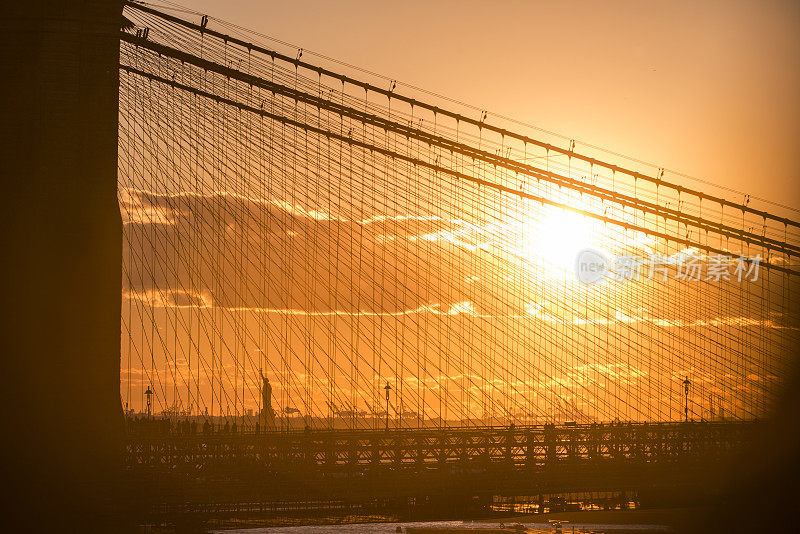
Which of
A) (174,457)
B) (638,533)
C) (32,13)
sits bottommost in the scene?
(638,533)

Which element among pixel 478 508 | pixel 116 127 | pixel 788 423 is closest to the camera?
pixel 116 127

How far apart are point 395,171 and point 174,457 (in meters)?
8.92

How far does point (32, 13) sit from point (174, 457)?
29.7ft

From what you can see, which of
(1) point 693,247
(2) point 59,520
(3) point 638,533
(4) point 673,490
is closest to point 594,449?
(4) point 673,490

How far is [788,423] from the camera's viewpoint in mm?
19984

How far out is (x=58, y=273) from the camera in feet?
56.7

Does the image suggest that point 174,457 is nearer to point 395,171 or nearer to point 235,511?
point 235,511

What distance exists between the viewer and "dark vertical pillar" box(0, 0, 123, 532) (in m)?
17.0

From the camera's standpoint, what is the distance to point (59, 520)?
56.0ft

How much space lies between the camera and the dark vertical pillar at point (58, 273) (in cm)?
1698

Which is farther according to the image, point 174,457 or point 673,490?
point 673,490

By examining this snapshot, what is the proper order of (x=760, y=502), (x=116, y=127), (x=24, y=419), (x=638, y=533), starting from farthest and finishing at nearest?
(x=638, y=533), (x=760, y=502), (x=116, y=127), (x=24, y=419)

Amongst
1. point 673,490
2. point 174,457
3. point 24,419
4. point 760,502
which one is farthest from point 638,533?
point 24,419

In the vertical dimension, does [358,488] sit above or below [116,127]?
below
